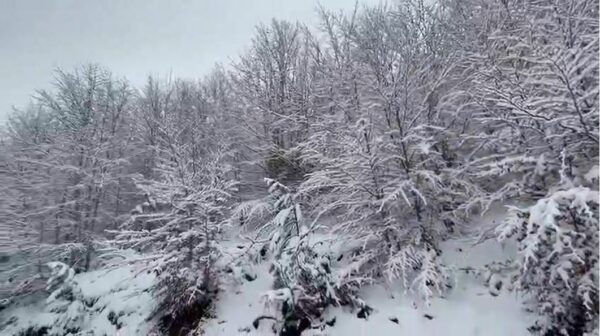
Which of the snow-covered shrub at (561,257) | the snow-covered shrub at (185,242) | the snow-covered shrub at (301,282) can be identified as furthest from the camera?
the snow-covered shrub at (185,242)

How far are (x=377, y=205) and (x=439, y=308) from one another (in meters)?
2.21

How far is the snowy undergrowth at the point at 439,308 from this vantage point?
5434 millimetres

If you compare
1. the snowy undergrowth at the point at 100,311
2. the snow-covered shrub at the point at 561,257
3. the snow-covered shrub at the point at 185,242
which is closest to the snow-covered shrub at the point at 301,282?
the snow-covered shrub at the point at 185,242

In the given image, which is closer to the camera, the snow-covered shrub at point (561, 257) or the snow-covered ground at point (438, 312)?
the snow-covered shrub at point (561, 257)

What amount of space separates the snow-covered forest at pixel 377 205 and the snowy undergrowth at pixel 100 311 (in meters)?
0.06

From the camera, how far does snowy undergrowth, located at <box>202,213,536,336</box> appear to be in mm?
5434

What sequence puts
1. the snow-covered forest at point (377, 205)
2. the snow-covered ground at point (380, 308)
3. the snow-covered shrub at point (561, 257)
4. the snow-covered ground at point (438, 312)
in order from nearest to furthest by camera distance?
the snow-covered shrub at point (561, 257), the snow-covered forest at point (377, 205), the snow-covered ground at point (438, 312), the snow-covered ground at point (380, 308)

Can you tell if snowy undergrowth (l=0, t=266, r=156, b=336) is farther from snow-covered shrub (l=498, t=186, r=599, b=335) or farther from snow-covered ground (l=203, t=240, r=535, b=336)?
snow-covered shrub (l=498, t=186, r=599, b=335)

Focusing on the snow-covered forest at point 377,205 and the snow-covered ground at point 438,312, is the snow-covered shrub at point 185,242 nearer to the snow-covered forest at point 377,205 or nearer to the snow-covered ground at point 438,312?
the snow-covered forest at point 377,205

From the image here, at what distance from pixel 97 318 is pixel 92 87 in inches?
455

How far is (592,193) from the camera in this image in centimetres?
382

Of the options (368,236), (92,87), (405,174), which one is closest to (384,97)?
(405,174)

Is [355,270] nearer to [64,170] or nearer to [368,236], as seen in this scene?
[368,236]

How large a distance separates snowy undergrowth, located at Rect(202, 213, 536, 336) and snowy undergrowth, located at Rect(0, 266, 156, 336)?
90.6 inches
